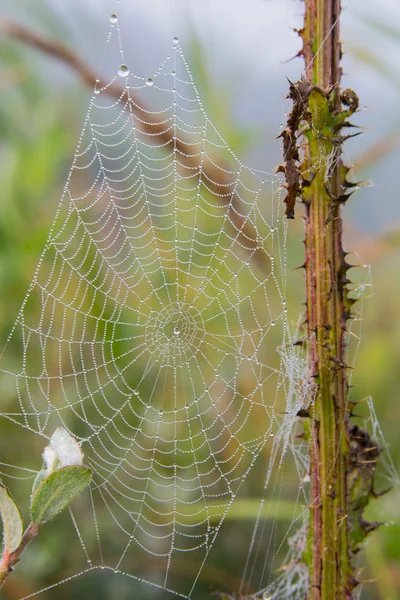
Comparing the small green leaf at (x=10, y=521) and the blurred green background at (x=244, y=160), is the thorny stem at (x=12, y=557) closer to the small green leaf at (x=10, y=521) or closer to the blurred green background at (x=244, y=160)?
the small green leaf at (x=10, y=521)

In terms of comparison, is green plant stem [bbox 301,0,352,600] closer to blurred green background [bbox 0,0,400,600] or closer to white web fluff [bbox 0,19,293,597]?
blurred green background [bbox 0,0,400,600]

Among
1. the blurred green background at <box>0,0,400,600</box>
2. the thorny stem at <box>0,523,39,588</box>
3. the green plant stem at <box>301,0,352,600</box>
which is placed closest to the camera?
the thorny stem at <box>0,523,39,588</box>

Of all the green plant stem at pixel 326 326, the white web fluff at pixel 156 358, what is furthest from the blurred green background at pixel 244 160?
the green plant stem at pixel 326 326

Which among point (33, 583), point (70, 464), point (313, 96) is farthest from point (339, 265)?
point (33, 583)

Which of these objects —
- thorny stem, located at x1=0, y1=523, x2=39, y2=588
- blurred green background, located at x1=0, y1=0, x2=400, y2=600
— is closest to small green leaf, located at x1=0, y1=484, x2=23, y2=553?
thorny stem, located at x1=0, y1=523, x2=39, y2=588

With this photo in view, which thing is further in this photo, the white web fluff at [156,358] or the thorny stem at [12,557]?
the white web fluff at [156,358]

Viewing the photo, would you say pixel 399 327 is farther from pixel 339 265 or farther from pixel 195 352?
pixel 339 265
